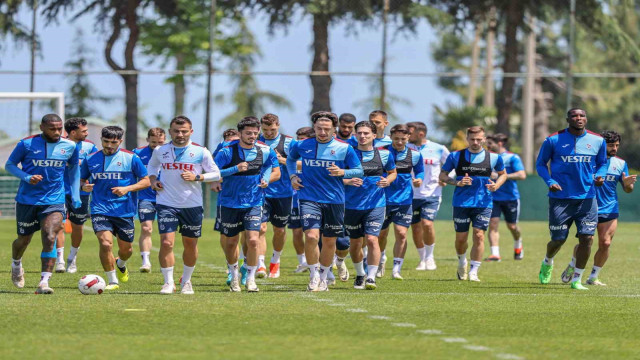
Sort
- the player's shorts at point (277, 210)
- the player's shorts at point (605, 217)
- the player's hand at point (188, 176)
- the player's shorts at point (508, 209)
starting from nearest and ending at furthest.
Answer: the player's hand at point (188, 176)
the player's shorts at point (605, 217)
the player's shorts at point (277, 210)
the player's shorts at point (508, 209)

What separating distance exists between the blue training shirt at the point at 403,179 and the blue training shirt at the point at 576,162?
1.97m

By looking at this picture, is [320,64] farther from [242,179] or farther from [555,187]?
[242,179]

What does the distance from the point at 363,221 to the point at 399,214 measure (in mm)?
1941

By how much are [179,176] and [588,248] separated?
504 cm

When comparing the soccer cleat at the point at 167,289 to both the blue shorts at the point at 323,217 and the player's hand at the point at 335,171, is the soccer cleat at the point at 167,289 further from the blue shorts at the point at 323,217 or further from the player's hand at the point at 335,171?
the player's hand at the point at 335,171

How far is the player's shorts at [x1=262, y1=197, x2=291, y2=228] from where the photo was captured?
53.5 feet

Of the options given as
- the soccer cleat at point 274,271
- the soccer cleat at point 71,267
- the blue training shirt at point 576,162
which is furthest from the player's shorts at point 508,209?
the soccer cleat at point 71,267

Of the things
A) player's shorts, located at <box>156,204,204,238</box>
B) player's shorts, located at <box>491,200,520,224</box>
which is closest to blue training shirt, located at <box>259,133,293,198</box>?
player's shorts, located at <box>156,204,204,238</box>

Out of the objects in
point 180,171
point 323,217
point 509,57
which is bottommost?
point 323,217

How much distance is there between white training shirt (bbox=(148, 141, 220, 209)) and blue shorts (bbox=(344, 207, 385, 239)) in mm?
1899

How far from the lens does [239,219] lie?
536 inches

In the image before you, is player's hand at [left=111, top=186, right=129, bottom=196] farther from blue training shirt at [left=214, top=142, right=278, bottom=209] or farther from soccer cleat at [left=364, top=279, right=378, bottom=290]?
soccer cleat at [left=364, top=279, right=378, bottom=290]

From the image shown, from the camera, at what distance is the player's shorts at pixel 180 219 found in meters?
13.0

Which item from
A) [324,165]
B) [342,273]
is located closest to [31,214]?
[324,165]
